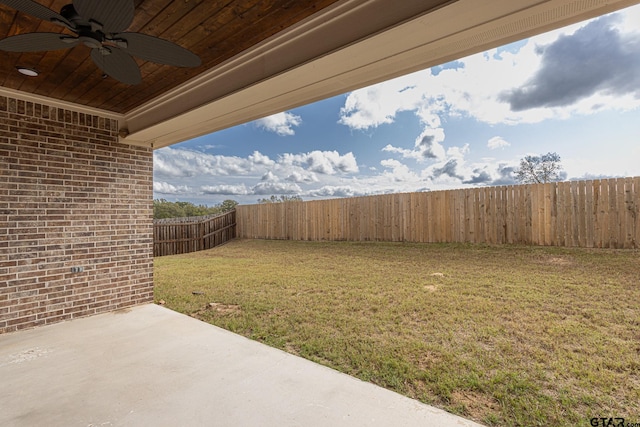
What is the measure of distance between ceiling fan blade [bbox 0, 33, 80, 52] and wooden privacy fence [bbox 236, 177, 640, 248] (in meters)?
6.97

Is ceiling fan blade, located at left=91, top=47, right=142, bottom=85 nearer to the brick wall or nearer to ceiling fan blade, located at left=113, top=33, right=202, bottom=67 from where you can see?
ceiling fan blade, located at left=113, top=33, right=202, bottom=67

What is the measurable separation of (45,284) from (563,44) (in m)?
8.62

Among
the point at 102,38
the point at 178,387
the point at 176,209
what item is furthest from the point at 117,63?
the point at 176,209

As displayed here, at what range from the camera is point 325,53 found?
1.86m

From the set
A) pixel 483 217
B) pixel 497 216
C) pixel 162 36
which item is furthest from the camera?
pixel 483 217

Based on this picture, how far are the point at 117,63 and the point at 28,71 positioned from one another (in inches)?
55.8

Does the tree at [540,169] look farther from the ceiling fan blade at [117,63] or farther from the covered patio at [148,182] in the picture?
the ceiling fan blade at [117,63]

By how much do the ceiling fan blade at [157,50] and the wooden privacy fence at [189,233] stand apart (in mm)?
8644

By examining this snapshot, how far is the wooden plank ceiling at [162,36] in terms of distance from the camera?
1.73 meters

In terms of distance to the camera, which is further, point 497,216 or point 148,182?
point 497,216

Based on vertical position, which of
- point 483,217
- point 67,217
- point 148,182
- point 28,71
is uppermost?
point 28,71

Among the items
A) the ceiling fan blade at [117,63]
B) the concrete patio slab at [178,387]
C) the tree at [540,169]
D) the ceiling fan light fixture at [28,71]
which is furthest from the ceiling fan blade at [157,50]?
the tree at [540,169]

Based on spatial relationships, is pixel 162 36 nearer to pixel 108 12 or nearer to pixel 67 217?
pixel 108 12

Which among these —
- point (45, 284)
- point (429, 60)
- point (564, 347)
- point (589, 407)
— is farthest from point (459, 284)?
point (45, 284)
